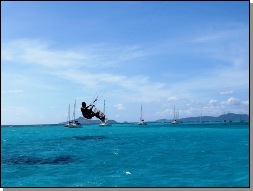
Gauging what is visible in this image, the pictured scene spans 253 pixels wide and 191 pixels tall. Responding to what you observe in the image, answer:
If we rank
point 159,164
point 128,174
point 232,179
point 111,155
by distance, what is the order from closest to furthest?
1. point 232,179
2. point 128,174
3. point 159,164
4. point 111,155

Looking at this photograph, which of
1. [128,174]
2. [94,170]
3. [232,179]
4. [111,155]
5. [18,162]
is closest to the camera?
[232,179]

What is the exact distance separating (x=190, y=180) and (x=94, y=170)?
32.9 feet

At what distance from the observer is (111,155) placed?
40.7 metres

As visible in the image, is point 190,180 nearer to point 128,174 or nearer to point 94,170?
point 128,174

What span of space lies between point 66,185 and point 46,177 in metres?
3.41

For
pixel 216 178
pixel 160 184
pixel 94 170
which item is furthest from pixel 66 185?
pixel 216 178

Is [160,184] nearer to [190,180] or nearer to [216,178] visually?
[190,180]

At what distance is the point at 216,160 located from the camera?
36094 mm

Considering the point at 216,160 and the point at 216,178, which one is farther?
the point at 216,160

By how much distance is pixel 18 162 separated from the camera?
35.5 metres

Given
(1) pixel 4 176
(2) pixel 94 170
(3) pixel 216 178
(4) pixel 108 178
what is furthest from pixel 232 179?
(1) pixel 4 176

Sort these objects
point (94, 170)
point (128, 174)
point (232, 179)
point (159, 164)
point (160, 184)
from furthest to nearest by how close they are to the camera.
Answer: point (159, 164) → point (94, 170) → point (128, 174) → point (232, 179) → point (160, 184)

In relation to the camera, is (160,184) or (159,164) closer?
(160,184)

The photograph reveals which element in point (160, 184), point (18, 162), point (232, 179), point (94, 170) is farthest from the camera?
point (18, 162)
